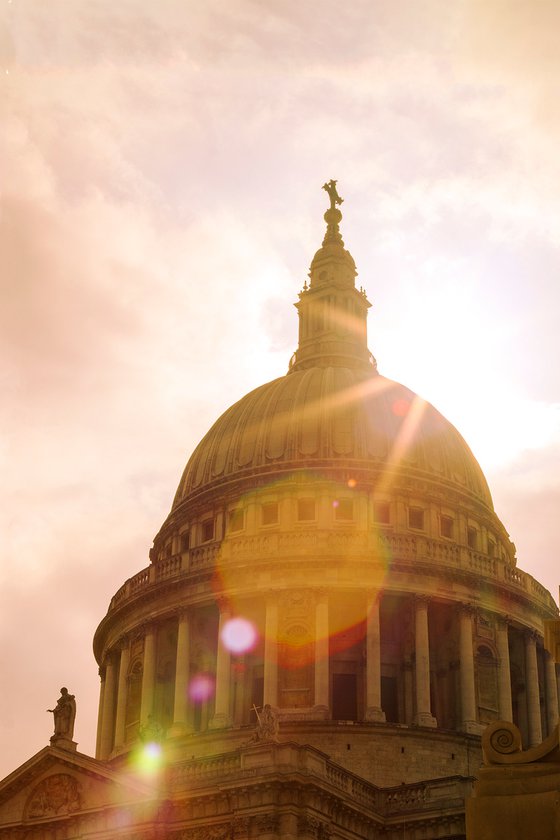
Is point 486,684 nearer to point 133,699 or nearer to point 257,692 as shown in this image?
point 257,692

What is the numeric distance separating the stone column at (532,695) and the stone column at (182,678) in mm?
16835

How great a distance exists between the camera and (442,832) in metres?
48.9

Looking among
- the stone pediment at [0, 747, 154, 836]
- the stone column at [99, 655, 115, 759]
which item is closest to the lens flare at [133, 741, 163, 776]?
the stone pediment at [0, 747, 154, 836]

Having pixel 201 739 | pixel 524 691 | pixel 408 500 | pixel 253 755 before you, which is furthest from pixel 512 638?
pixel 253 755

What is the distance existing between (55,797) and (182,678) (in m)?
14.3

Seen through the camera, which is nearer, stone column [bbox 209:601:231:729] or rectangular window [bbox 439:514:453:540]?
stone column [bbox 209:601:231:729]

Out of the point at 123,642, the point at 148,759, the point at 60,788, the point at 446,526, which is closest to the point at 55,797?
the point at 60,788

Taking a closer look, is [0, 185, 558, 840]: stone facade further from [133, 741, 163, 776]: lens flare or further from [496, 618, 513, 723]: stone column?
[133, 741, 163, 776]: lens flare

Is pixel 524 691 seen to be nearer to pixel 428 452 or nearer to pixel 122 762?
pixel 428 452

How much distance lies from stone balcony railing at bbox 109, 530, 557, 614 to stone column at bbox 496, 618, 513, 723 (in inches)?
86.7

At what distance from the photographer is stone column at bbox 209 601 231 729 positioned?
202 ft

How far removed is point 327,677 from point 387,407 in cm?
1742

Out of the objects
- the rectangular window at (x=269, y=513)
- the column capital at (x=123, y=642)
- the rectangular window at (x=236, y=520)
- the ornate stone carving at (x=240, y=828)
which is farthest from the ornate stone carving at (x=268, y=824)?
the column capital at (x=123, y=642)

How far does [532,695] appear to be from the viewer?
66.4 m
